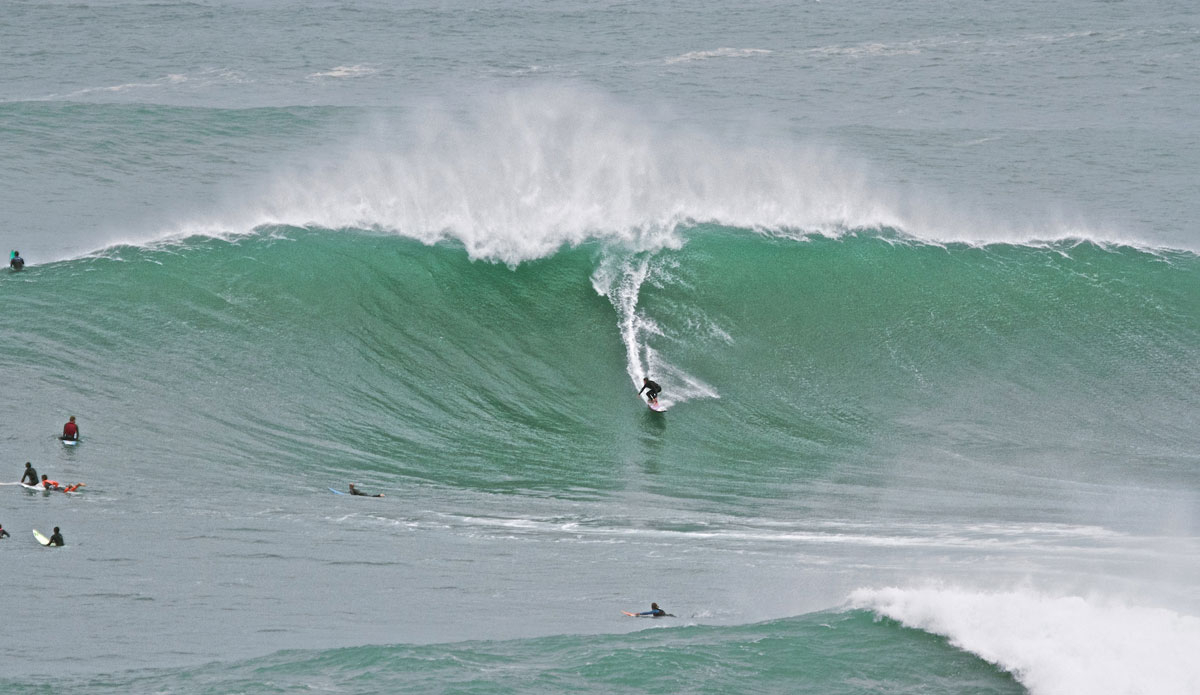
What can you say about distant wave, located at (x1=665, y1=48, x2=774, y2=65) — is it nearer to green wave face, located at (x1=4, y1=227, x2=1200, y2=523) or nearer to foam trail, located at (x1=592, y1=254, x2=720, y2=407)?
green wave face, located at (x1=4, y1=227, x2=1200, y2=523)

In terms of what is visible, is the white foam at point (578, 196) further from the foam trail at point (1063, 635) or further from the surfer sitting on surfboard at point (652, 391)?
the foam trail at point (1063, 635)

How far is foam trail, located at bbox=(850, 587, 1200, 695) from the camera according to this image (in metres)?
16.2

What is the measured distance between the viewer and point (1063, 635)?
17000mm

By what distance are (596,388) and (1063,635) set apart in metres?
11.1

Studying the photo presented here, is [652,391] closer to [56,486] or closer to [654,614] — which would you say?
[654,614]

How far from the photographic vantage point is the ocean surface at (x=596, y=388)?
17.3 m

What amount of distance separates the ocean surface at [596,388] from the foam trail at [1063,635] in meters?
0.05

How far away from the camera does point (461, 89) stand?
47.9 m

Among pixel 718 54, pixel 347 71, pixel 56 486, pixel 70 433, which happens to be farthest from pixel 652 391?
pixel 718 54

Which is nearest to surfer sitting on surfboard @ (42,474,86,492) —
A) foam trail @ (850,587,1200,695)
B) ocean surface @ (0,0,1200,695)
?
ocean surface @ (0,0,1200,695)

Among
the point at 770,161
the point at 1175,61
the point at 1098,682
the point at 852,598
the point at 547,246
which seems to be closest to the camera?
the point at 1098,682

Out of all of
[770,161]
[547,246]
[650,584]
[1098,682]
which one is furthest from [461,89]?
[1098,682]

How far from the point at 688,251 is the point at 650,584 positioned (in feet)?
42.9

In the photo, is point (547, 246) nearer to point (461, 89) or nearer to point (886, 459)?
point (886, 459)
